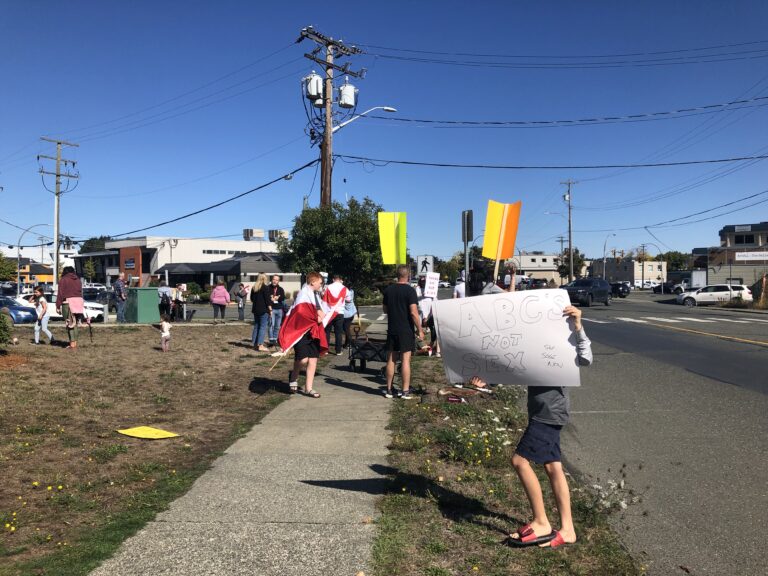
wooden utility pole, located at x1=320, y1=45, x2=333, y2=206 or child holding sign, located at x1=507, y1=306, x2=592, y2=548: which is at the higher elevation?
wooden utility pole, located at x1=320, y1=45, x2=333, y2=206

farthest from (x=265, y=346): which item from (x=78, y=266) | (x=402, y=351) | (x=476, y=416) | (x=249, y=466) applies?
(x=78, y=266)

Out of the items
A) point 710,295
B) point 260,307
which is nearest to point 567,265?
point 710,295

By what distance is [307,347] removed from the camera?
329 inches

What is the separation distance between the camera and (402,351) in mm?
7941

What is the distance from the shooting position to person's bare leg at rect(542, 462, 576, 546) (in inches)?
142

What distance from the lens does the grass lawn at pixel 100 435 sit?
3.78 metres

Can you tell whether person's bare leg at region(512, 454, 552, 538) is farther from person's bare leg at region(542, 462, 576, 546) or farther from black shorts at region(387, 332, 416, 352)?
black shorts at region(387, 332, 416, 352)

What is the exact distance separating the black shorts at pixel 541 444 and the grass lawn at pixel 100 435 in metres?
2.56

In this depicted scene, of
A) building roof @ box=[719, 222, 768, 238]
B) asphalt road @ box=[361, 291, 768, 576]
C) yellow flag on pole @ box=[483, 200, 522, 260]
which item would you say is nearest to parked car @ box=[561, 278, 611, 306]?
asphalt road @ box=[361, 291, 768, 576]

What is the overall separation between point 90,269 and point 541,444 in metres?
90.4

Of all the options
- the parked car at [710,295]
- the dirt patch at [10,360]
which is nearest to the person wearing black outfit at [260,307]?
the dirt patch at [10,360]

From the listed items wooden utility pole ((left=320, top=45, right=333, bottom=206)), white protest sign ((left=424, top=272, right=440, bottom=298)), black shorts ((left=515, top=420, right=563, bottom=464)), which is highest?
wooden utility pole ((left=320, top=45, right=333, bottom=206))

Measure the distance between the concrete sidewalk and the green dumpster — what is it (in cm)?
1409

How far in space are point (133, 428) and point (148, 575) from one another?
3.62 m
